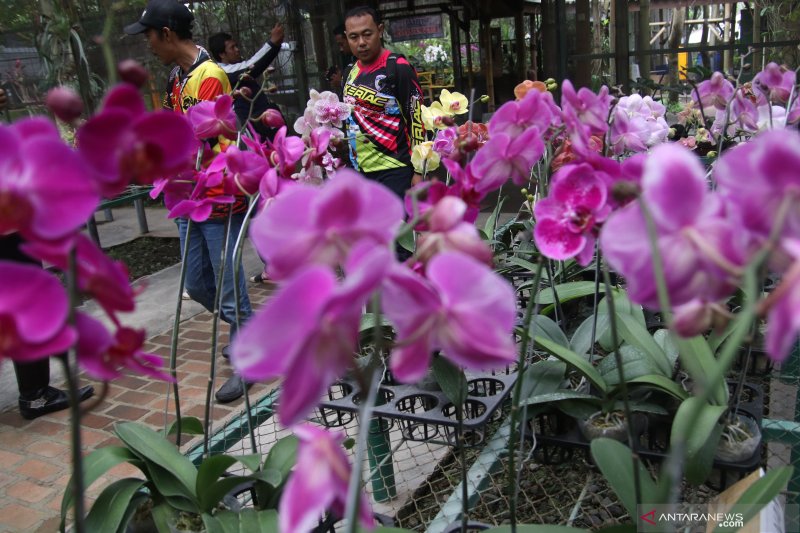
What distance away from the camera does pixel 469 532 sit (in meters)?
0.91

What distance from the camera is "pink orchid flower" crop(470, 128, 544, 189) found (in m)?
0.67

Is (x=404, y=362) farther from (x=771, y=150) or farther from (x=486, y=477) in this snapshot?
(x=486, y=477)

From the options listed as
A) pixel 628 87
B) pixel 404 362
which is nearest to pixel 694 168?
pixel 404 362

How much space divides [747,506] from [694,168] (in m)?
0.51

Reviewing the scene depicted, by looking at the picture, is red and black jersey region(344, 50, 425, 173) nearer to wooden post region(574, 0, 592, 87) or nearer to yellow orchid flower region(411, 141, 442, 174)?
yellow orchid flower region(411, 141, 442, 174)

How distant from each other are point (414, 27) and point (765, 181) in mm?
7614

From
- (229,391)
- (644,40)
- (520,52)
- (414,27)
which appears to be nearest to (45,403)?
(229,391)

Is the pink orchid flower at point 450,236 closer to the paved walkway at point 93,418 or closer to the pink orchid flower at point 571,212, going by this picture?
the pink orchid flower at point 571,212

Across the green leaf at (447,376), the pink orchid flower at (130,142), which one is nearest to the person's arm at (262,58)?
the green leaf at (447,376)

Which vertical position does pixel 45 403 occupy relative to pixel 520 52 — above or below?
below

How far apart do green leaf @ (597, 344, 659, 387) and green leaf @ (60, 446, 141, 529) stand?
0.74 metres

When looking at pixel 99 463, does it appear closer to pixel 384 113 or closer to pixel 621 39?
pixel 384 113

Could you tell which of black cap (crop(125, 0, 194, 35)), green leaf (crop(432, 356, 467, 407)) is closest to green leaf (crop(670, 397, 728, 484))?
green leaf (crop(432, 356, 467, 407))

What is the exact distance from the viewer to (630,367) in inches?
43.5
